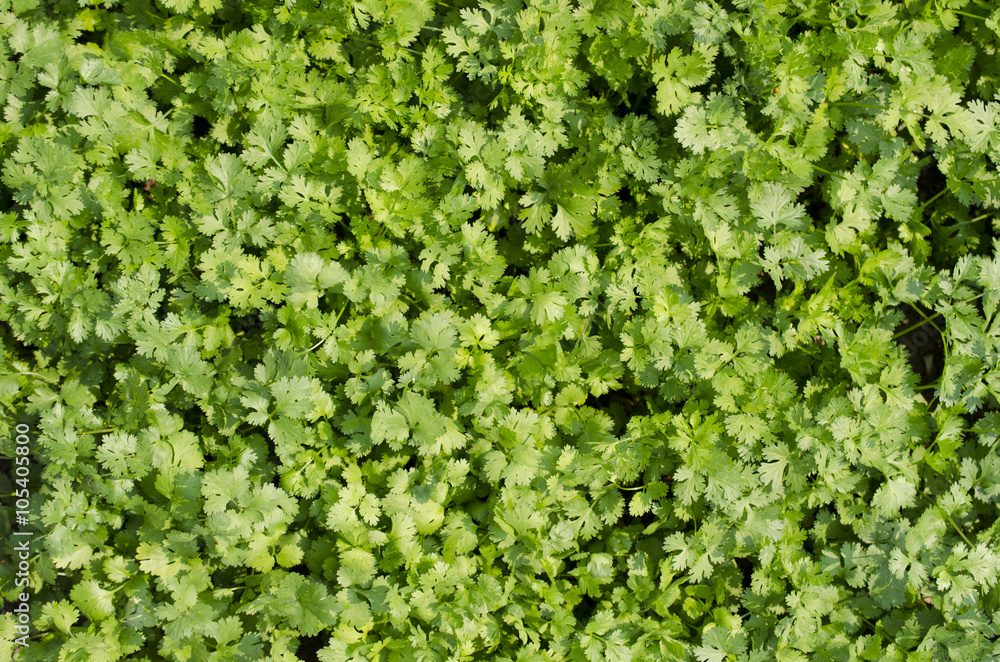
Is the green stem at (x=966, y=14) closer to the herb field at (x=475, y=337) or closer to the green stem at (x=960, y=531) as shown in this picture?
the herb field at (x=475, y=337)

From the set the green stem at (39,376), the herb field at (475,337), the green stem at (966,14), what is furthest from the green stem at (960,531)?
the green stem at (39,376)

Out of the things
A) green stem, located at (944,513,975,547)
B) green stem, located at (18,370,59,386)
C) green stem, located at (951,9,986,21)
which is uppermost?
green stem, located at (951,9,986,21)

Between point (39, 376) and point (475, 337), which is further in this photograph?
point (39, 376)

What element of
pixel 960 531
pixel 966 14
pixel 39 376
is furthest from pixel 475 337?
pixel 966 14

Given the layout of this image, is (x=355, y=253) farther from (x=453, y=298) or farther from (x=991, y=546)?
(x=991, y=546)

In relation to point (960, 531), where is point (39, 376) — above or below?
above

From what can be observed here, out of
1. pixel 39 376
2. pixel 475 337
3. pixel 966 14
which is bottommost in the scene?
pixel 39 376

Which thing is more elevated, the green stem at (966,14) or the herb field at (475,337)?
the green stem at (966,14)

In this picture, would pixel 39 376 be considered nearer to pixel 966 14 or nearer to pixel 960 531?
pixel 960 531

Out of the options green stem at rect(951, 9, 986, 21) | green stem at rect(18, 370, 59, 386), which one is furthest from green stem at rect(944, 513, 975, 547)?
green stem at rect(18, 370, 59, 386)

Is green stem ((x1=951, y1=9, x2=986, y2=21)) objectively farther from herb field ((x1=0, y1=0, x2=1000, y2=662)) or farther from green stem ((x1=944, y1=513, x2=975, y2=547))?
green stem ((x1=944, y1=513, x2=975, y2=547))
